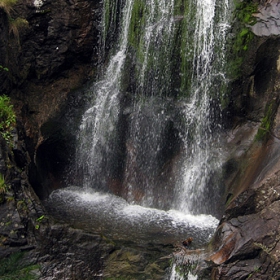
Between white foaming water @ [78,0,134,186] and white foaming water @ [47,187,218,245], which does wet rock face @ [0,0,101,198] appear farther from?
white foaming water @ [47,187,218,245]

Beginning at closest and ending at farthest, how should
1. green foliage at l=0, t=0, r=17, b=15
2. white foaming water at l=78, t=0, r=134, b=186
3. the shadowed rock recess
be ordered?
the shadowed rock recess < green foliage at l=0, t=0, r=17, b=15 < white foaming water at l=78, t=0, r=134, b=186

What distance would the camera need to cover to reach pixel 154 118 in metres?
8.75

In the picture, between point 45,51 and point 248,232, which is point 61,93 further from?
point 248,232

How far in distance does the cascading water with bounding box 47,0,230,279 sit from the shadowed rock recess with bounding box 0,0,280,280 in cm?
24

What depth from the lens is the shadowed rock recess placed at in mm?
5703

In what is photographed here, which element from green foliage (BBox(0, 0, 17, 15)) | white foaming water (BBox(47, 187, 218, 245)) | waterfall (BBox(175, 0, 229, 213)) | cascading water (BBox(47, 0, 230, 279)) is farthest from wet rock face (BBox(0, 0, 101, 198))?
waterfall (BBox(175, 0, 229, 213))

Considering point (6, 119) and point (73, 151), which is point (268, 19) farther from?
point (6, 119)

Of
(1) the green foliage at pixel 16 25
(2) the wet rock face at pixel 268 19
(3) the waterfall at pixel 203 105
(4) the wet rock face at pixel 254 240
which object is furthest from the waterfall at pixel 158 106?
(4) the wet rock face at pixel 254 240

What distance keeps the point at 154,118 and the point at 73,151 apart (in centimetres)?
218

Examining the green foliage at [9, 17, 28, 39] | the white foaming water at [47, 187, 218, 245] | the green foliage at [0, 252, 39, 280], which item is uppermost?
the green foliage at [9, 17, 28, 39]

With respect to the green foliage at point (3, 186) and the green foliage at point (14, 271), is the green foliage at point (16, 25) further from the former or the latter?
the green foliage at point (14, 271)

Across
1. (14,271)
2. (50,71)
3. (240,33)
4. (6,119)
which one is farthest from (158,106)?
(14,271)

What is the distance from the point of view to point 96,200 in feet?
28.6

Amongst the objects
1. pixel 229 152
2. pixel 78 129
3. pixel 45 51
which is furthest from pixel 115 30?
pixel 229 152
